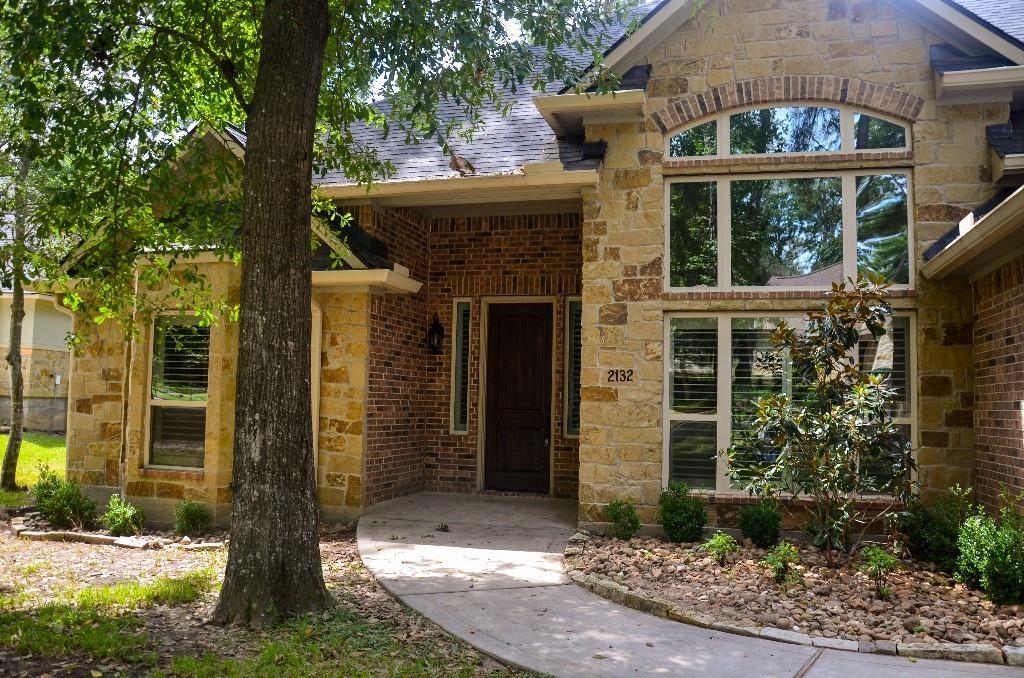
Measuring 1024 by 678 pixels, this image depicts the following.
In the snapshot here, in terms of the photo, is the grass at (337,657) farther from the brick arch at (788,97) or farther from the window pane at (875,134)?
the window pane at (875,134)

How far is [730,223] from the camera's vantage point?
7934mm

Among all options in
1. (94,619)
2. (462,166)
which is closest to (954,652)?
(94,619)

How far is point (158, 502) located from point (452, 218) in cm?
500

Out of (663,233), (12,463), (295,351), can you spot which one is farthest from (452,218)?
(12,463)

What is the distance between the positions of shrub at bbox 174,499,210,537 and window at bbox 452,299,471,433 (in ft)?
10.8

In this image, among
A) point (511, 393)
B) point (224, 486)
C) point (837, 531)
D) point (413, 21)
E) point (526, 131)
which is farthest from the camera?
point (511, 393)

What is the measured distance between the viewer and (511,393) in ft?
34.6

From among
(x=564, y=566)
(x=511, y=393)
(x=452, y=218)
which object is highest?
(x=452, y=218)

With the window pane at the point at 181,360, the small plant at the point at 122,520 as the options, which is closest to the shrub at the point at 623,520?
the window pane at the point at 181,360

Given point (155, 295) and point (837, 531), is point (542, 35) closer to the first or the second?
point (837, 531)

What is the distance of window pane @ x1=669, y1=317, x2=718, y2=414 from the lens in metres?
7.88

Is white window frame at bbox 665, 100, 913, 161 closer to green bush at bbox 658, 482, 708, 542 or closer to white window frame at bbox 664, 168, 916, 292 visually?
white window frame at bbox 664, 168, 916, 292

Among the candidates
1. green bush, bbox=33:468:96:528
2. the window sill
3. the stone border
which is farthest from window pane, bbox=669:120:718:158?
green bush, bbox=33:468:96:528

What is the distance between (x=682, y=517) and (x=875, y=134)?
4132 mm
